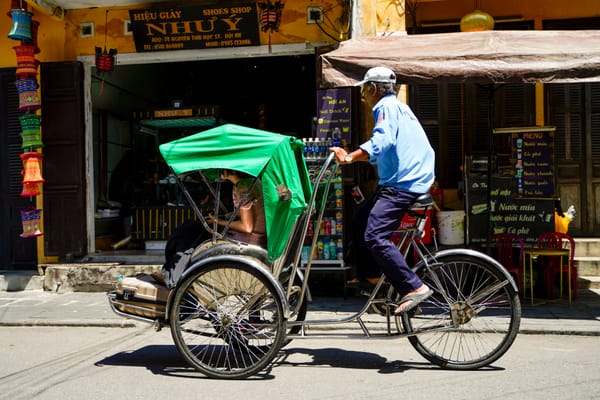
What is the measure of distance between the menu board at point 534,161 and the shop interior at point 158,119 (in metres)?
4.34

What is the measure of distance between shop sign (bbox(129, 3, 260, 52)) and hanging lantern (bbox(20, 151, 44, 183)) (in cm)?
223

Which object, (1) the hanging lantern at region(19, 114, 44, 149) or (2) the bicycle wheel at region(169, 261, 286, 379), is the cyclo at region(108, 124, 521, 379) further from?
(1) the hanging lantern at region(19, 114, 44, 149)

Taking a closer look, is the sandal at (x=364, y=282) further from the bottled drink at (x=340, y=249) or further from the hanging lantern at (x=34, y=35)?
the hanging lantern at (x=34, y=35)

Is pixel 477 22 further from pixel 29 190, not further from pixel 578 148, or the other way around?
pixel 29 190

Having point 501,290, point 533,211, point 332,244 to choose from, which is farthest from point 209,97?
point 501,290

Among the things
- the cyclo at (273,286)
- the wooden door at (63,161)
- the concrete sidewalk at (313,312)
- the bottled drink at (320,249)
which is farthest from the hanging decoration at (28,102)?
the cyclo at (273,286)

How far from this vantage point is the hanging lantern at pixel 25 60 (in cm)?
891

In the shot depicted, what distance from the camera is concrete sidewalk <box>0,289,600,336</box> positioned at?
247 inches

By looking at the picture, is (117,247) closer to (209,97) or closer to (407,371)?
(209,97)

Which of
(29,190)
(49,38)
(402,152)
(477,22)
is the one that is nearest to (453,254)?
(402,152)

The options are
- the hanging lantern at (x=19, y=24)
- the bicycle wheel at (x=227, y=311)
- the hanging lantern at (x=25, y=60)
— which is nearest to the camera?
the bicycle wheel at (x=227, y=311)

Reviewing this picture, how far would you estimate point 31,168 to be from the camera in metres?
8.96

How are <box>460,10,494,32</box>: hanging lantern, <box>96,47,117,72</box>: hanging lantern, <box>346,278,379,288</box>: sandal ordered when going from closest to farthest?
<box>346,278,379,288</box>: sandal, <box>460,10,494,32</box>: hanging lantern, <box>96,47,117,72</box>: hanging lantern

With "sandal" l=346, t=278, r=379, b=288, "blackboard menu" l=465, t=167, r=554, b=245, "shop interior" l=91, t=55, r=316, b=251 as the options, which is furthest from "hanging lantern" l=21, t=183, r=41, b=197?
"blackboard menu" l=465, t=167, r=554, b=245
